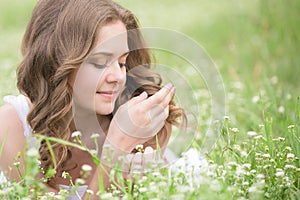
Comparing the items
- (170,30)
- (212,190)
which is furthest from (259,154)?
(170,30)

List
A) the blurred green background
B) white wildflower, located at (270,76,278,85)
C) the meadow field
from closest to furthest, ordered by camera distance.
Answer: the meadow field → the blurred green background → white wildflower, located at (270,76,278,85)

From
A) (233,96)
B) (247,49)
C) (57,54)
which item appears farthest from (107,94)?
(247,49)

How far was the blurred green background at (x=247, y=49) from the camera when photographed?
4.11 metres

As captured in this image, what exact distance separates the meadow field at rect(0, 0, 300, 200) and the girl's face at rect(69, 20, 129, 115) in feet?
1.33

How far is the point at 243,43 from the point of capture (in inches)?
242

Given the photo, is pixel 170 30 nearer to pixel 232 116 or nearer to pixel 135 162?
pixel 232 116

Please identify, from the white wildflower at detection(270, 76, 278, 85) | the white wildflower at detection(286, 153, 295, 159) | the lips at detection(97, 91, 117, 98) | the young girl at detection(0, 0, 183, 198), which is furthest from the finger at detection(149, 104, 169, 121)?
the white wildflower at detection(270, 76, 278, 85)

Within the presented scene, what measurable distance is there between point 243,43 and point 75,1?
3635mm

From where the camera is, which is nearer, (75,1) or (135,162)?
(135,162)

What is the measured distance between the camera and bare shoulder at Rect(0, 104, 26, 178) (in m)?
2.72

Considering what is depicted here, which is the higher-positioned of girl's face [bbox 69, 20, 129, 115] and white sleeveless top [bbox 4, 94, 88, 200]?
girl's face [bbox 69, 20, 129, 115]

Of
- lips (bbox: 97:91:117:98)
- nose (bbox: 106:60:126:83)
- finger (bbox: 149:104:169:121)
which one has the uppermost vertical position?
nose (bbox: 106:60:126:83)

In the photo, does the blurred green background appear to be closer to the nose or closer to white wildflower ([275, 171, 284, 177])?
the nose

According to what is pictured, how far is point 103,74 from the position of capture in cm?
253
